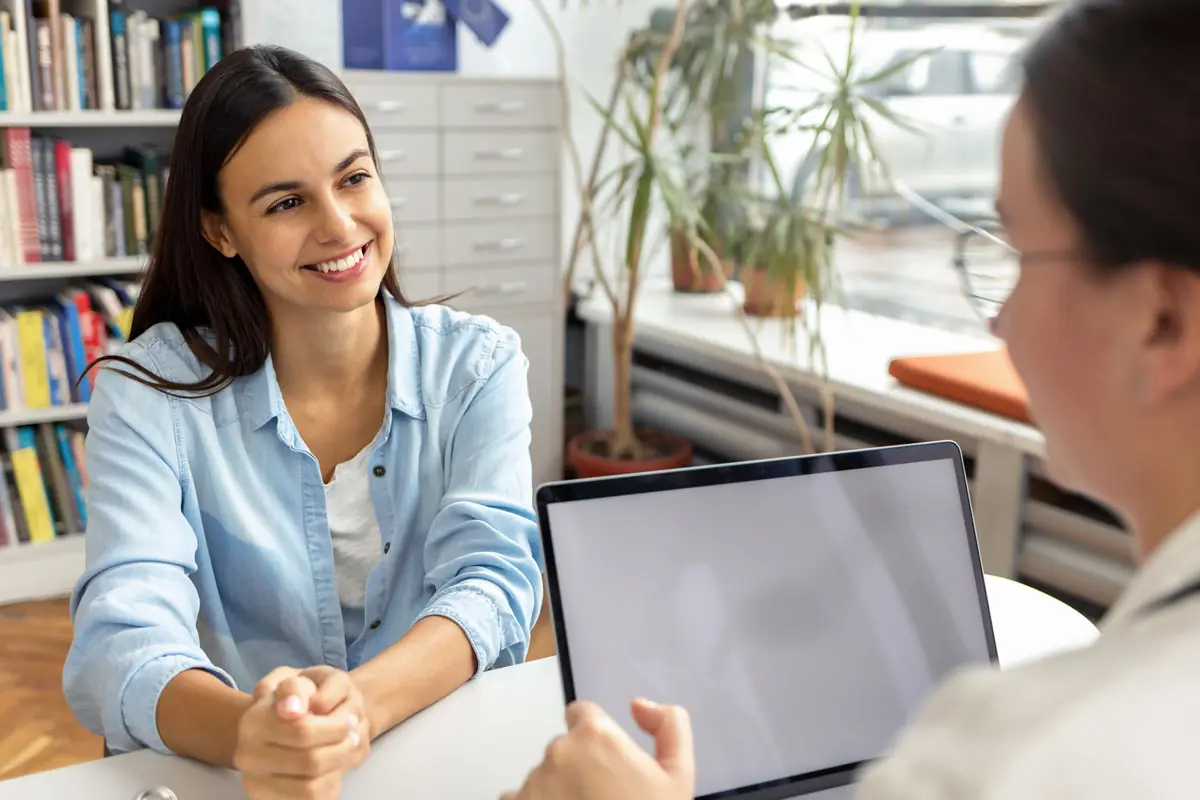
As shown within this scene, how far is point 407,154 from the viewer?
3434 mm

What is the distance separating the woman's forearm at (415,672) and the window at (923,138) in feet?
8.35

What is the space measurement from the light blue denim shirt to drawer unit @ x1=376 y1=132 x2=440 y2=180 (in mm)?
1962

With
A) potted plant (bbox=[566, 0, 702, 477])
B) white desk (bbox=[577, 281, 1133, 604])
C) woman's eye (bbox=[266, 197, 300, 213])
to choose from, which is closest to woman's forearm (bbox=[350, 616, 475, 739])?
woman's eye (bbox=[266, 197, 300, 213])

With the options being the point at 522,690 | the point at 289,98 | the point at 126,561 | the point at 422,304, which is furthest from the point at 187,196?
the point at 522,690

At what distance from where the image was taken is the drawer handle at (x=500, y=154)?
11.6ft

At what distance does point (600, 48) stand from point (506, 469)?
3.00 m

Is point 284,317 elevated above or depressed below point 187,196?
below

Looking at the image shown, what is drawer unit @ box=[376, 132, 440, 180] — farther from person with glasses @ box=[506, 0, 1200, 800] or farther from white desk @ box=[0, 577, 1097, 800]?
person with glasses @ box=[506, 0, 1200, 800]

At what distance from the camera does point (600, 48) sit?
4.14 m

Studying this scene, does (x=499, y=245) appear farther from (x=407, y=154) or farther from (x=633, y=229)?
(x=633, y=229)

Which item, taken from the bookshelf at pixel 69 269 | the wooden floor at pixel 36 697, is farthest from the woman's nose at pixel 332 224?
the bookshelf at pixel 69 269

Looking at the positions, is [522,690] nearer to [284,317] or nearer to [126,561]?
[126,561]

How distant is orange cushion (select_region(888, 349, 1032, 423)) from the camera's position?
2.67 m

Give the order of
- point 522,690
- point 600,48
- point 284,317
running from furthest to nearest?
1. point 600,48
2. point 284,317
3. point 522,690
